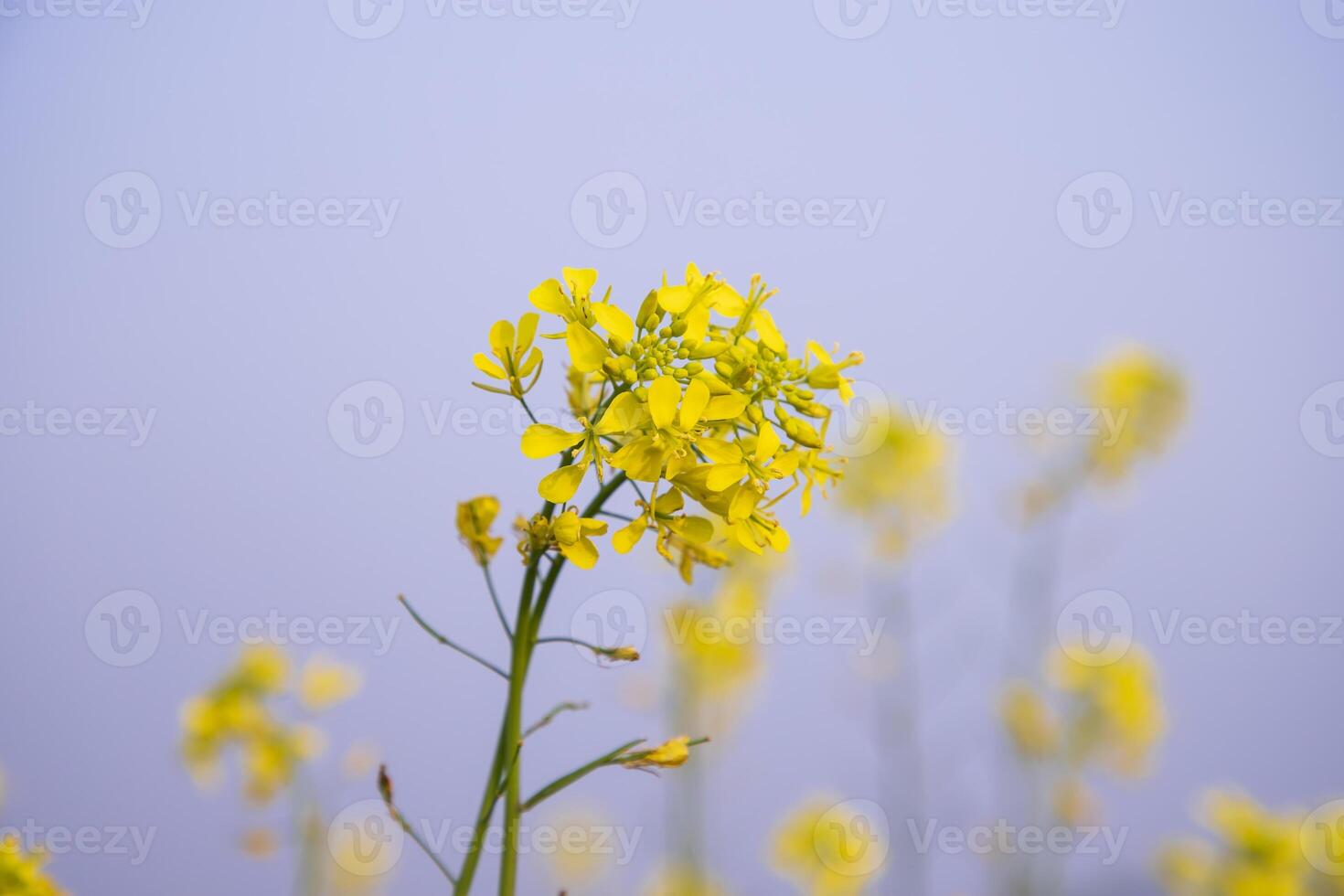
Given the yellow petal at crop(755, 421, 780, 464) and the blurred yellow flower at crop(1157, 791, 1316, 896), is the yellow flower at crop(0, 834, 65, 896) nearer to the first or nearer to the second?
the yellow petal at crop(755, 421, 780, 464)

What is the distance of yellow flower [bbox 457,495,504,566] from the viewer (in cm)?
87

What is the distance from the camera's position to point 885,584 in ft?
7.46

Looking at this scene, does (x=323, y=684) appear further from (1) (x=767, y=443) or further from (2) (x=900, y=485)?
(2) (x=900, y=485)

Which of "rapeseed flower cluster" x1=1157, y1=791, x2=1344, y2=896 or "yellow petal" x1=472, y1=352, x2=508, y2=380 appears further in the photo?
"rapeseed flower cluster" x1=1157, y1=791, x2=1344, y2=896

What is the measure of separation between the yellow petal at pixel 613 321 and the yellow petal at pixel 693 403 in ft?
0.25

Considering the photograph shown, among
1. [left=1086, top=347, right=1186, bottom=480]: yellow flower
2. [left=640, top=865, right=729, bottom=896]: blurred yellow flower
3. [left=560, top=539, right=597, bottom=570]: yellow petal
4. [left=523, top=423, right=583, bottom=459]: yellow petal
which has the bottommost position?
[left=640, top=865, right=729, bottom=896]: blurred yellow flower

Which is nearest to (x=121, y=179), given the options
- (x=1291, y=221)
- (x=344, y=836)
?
(x=344, y=836)

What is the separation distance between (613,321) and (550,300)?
0.07 meters

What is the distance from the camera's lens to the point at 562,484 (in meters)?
0.74

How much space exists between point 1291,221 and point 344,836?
10.7 feet

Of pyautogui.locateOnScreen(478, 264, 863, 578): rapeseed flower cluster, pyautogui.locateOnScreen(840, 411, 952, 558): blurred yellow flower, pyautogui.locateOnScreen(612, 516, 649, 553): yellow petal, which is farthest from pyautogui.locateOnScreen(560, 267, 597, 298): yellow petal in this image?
pyautogui.locateOnScreen(840, 411, 952, 558): blurred yellow flower

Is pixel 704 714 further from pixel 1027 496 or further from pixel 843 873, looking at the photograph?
pixel 1027 496

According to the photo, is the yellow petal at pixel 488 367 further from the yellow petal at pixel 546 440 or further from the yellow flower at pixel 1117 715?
the yellow flower at pixel 1117 715

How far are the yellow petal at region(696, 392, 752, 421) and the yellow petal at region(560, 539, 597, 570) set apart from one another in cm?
15
